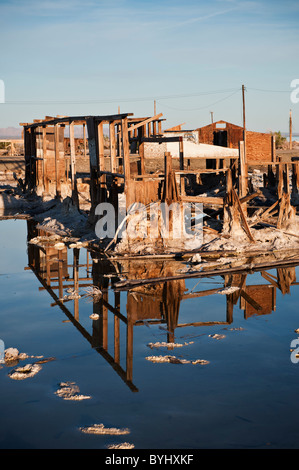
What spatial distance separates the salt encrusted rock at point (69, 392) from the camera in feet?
22.1

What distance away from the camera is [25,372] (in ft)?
24.7

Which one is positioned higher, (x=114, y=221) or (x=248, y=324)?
(x=114, y=221)

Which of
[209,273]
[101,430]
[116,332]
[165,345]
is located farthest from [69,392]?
[209,273]

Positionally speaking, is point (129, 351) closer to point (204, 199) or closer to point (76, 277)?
point (76, 277)

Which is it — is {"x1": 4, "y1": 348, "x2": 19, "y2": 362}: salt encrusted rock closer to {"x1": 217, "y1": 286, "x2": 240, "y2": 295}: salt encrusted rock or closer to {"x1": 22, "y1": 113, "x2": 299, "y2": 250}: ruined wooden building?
{"x1": 217, "y1": 286, "x2": 240, "y2": 295}: salt encrusted rock

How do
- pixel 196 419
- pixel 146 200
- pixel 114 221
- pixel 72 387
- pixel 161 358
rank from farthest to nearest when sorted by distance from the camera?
pixel 114 221
pixel 146 200
pixel 161 358
pixel 72 387
pixel 196 419

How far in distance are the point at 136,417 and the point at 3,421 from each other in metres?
1.49

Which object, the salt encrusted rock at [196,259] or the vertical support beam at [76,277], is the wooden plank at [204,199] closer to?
the salt encrusted rock at [196,259]

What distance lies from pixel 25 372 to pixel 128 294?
3852mm

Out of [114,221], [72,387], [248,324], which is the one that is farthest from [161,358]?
[114,221]

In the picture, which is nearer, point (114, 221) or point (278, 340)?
point (278, 340)

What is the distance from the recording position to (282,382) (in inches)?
280

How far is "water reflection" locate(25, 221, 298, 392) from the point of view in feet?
29.6
